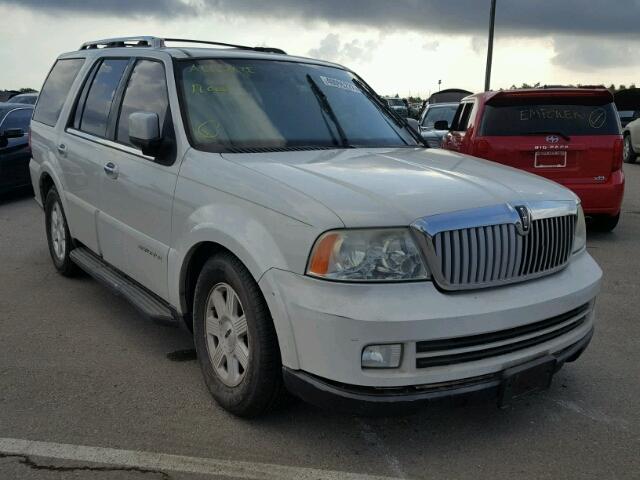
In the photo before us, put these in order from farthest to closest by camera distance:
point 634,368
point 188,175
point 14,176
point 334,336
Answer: point 14,176 < point 634,368 < point 188,175 < point 334,336

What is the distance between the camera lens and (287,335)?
9.62ft

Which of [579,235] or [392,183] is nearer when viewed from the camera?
[392,183]

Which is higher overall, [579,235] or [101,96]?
[101,96]

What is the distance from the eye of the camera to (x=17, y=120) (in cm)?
1128

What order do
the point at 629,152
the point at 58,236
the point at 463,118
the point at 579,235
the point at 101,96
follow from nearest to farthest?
the point at 579,235
the point at 101,96
the point at 58,236
the point at 463,118
the point at 629,152

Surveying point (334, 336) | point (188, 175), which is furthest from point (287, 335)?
point (188, 175)

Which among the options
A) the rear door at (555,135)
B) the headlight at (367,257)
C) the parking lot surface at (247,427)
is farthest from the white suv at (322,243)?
the rear door at (555,135)

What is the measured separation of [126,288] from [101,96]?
1.60m

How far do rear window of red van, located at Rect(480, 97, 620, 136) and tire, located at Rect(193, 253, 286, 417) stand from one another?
5.10 meters

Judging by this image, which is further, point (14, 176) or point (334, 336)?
point (14, 176)

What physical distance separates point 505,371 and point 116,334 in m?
2.84

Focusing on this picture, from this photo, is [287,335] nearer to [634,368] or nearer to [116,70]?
[634,368]

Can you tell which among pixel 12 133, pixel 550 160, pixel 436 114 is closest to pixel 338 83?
pixel 550 160

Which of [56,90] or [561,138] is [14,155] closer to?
[56,90]
